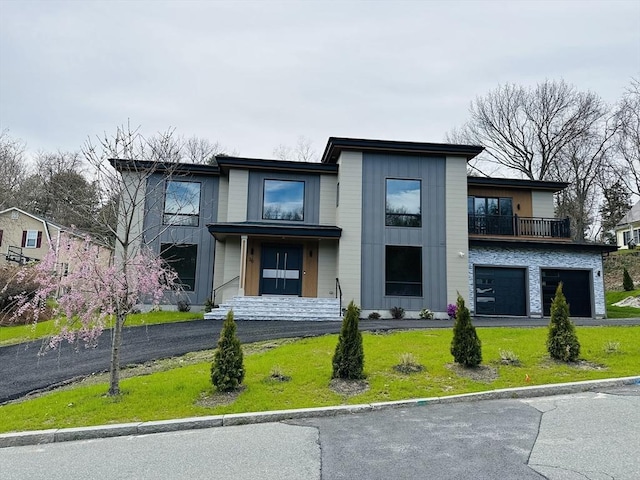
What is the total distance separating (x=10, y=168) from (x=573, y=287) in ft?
110

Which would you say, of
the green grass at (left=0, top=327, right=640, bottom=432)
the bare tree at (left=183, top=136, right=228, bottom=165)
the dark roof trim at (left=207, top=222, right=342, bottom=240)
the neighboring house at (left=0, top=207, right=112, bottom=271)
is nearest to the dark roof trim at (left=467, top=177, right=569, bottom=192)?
the dark roof trim at (left=207, top=222, right=342, bottom=240)

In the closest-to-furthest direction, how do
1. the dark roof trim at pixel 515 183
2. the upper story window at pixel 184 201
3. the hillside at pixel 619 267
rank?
the upper story window at pixel 184 201 → the dark roof trim at pixel 515 183 → the hillside at pixel 619 267

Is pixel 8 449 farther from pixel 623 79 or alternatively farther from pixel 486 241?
pixel 623 79

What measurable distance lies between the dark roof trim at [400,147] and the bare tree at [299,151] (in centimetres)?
2082

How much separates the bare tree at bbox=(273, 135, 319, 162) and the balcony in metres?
21.3

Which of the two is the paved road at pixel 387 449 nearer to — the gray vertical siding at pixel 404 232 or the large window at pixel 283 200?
the gray vertical siding at pixel 404 232

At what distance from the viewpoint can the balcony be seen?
17.8 metres

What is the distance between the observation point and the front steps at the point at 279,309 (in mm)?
14180

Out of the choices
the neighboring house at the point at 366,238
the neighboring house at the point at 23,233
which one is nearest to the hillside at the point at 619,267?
the neighboring house at the point at 366,238

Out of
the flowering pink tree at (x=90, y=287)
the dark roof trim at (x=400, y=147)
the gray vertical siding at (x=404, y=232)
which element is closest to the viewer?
the flowering pink tree at (x=90, y=287)

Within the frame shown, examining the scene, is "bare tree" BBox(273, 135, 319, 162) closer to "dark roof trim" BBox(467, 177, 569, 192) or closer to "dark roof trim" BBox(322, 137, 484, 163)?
"dark roof trim" BBox(467, 177, 569, 192)

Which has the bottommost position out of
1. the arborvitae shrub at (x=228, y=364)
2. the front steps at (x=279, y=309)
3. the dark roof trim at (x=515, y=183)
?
the arborvitae shrub at (x=228, y=364)

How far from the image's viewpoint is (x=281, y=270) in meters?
16.8

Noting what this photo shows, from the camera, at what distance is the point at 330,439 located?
4.73m
